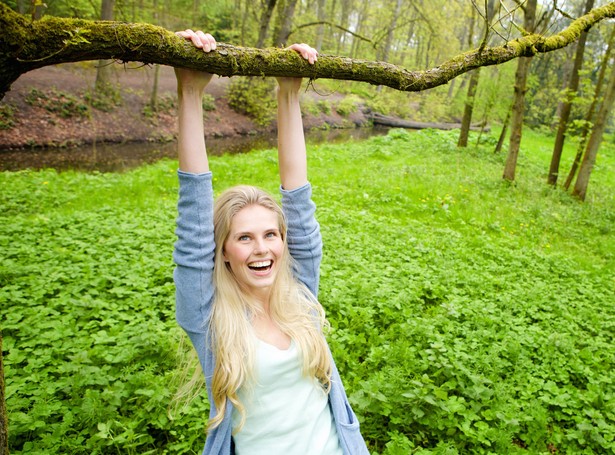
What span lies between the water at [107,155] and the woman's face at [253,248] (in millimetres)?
12234

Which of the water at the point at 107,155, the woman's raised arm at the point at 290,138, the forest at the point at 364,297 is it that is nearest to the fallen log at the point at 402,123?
the water at the point at 107,155

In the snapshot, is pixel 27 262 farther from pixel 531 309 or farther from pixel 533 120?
pixel 533 120

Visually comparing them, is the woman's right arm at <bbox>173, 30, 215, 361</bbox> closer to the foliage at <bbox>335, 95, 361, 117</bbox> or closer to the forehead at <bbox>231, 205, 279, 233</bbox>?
the forehead at <bbox>231, 205, 279, 233</bbox>

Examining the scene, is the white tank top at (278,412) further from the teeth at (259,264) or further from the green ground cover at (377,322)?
the green ground cover at (377,322)

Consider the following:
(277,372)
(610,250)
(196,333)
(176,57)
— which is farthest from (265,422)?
(610,250)

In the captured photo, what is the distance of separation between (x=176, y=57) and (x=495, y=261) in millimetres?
6286

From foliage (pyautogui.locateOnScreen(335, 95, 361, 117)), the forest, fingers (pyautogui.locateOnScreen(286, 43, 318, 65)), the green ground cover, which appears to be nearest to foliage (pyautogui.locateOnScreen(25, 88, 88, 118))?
the forest

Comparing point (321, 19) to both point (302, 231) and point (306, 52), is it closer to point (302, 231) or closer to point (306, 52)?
point (306, 52)

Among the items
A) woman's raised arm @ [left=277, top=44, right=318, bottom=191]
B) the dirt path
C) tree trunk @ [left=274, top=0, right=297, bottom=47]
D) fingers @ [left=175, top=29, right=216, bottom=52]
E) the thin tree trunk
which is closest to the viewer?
fingers @ [left=175, top=29, right=216, bottom=52]

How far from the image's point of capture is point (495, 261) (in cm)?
676

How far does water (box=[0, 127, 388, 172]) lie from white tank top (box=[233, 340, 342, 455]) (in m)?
12.5

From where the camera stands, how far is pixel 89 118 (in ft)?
48.4

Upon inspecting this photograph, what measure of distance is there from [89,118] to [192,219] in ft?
49.9

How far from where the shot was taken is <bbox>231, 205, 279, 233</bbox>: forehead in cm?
188
